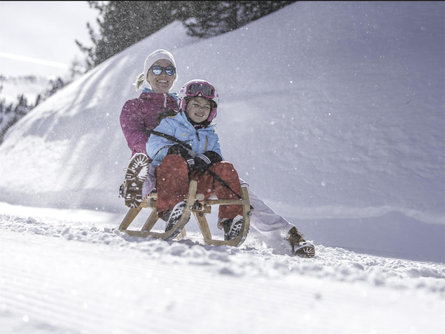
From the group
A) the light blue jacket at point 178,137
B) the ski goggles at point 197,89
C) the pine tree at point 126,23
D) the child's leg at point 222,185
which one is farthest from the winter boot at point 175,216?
the pine tree at point 126,23

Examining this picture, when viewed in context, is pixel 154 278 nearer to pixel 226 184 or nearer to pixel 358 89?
pixel 226 184

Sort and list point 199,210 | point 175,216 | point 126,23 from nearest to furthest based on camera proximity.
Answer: point 175,216 → point 199,210 → point 126,23

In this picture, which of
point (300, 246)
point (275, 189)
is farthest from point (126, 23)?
point (300, 246)

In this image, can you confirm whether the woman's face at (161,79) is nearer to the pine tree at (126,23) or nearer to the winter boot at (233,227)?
the winter boot at (233,227)

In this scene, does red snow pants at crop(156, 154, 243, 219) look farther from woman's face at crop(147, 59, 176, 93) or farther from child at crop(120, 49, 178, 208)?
woman's face at crop(147, 59, 176, 93)

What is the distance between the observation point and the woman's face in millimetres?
4398

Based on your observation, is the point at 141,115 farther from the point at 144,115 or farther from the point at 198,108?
the point at 198,108

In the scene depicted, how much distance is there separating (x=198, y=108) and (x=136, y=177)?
2.27 ft

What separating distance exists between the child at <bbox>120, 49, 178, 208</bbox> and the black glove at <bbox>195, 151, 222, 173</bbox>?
1.16 feet

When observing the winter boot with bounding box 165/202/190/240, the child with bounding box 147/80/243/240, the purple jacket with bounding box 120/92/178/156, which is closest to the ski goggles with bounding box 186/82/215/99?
the child with bounding box 147/80/243/240

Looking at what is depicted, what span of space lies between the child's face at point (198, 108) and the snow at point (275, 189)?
94 centimetres

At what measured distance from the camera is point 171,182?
10.6ft

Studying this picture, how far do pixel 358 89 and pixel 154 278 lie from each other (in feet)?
23.8

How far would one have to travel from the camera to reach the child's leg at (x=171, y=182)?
10.5 ft
